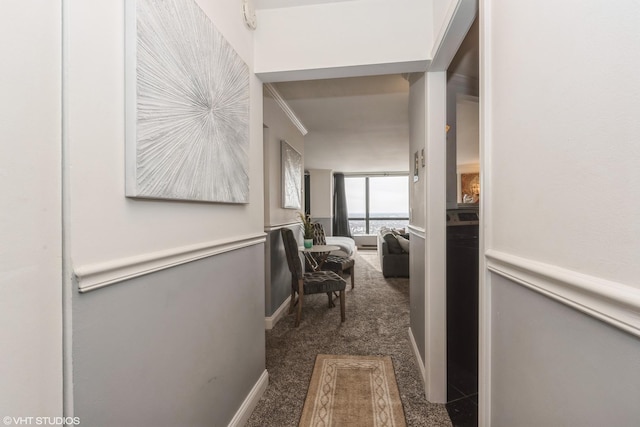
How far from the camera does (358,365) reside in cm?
221

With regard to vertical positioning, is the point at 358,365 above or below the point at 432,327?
below

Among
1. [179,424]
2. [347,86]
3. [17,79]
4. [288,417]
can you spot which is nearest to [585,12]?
[17,79]

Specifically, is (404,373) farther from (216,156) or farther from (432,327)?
(216,156)

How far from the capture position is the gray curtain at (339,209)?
894 cm

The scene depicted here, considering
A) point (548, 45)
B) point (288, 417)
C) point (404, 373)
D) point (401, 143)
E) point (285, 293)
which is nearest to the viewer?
point (548, 45)

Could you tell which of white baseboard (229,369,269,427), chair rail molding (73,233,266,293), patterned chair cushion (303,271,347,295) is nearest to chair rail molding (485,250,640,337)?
chair rail molding (73,233,266,293)

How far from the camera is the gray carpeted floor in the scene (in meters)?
1.72

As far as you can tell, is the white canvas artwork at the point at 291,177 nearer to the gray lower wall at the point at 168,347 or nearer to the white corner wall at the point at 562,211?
the gray lower wall at the point at 168,347

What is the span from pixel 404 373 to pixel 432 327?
535 millimetres

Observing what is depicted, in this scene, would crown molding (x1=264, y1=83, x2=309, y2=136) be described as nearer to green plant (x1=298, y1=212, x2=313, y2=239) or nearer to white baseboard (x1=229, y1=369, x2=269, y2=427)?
green plant (x1=298, y1=212, x2=313, y2=239)

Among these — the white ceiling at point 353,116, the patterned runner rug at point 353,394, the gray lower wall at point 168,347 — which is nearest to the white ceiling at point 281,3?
the white ceiling at point 353,116

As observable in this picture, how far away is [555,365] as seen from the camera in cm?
66

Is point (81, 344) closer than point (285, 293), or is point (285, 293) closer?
point (81, 344)

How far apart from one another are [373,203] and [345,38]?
7.85 meters
